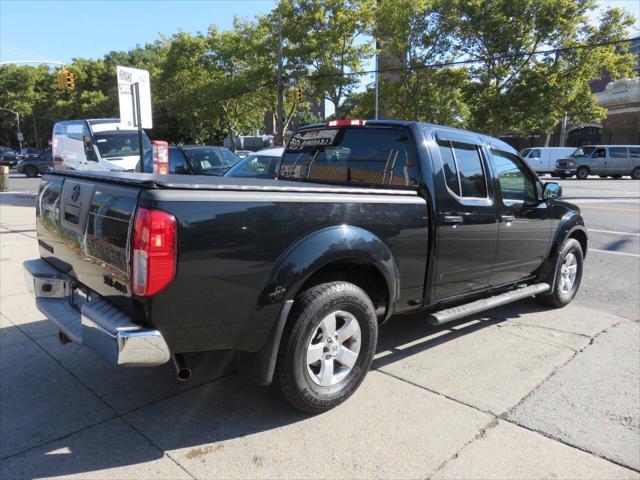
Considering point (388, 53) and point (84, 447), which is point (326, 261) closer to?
point (84, 447)

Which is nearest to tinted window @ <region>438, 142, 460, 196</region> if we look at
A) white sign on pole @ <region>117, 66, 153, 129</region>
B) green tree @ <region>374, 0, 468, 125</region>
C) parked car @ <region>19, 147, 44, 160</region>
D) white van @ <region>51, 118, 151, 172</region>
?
white sign on pole @ <region>117, 66, 153, 129</region>

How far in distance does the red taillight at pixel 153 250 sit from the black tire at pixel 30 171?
1185 inches

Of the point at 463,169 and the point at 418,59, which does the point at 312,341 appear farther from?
the point at 418,59

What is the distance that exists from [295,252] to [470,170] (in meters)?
2.07

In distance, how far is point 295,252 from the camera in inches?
112

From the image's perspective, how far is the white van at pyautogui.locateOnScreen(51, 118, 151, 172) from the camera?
13.0m

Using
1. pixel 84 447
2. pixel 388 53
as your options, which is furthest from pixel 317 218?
pixel 388 53

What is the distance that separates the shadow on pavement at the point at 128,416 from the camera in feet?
8.86

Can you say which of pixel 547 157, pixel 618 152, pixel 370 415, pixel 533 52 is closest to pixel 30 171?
pixel 533 52

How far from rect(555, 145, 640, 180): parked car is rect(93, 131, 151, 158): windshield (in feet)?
85.0

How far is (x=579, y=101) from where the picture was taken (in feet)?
92.0

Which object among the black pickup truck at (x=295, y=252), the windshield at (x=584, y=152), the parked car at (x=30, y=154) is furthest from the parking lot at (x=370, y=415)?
the parked car at (x=30, y=154)

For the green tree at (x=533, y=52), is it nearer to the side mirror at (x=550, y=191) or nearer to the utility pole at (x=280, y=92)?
the utility pole at (x=280, y=92)

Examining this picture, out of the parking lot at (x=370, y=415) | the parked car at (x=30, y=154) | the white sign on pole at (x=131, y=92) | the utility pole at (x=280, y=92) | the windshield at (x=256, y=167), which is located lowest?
the parking lot at (x=370, y=415)
